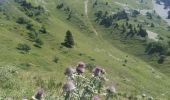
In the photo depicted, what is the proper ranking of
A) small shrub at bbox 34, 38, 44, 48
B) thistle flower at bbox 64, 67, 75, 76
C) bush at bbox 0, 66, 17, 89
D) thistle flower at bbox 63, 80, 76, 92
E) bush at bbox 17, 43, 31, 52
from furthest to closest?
small shrub at bbox 34, 38, 44, 48 < bush at bbox 17, 43, 31, 52 < bush at bbox 0, 66, 17, 89 < thistle flower at bbox 64, 67, 75, 76 < thistle flower at bbox 63, 80, 76, 92

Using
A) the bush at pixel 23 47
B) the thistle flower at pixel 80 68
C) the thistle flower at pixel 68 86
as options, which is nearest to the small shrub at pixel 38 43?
the bush at pixel 23 47

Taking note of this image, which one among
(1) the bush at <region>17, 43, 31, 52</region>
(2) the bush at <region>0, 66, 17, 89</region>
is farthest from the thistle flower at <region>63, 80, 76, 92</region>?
(1) the bush at <region>17, 43, 31, 52</region>

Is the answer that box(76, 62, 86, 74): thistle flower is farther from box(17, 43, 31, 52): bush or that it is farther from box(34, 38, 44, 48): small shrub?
box(34, 38, 44, 48): small shrub

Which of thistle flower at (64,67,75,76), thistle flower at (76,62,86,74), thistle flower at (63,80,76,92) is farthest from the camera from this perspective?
thistle flower at (76,62,86,74)

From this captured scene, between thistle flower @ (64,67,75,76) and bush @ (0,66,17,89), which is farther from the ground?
thistle flower @ (64,67,75,76)

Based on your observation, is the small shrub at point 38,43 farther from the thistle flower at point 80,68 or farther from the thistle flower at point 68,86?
the thistle flower at point 68,86

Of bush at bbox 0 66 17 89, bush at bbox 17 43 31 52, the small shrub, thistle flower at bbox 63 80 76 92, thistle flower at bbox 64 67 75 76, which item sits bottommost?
the small shrub

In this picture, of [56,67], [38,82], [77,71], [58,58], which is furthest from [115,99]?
[58,58]

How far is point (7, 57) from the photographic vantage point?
440 feet

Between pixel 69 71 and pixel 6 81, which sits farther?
pixel 6 81

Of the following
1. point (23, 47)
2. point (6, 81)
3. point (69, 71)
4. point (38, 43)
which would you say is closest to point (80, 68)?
point (69, 71)

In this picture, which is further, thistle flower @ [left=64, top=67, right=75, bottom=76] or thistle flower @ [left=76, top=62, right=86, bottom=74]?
thistle flower @ [left=76, top=62, right=86, bottom=74]

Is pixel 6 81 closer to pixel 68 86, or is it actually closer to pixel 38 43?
pixel 68 86

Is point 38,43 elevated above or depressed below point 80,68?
below
